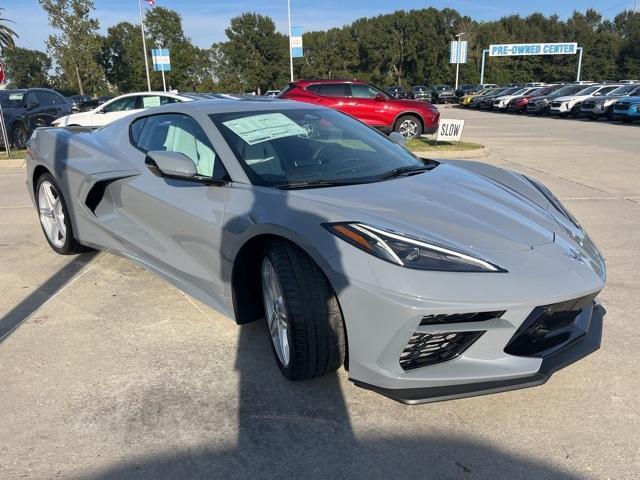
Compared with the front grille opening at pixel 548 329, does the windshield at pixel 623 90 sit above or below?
above

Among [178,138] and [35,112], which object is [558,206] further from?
[35,112]

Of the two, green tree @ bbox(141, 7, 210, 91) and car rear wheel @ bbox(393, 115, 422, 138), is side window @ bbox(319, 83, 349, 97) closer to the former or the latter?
car rear wheel @ bbox(393, 115, 422, 138)

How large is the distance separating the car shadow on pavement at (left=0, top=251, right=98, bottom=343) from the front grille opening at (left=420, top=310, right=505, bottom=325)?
2643mm

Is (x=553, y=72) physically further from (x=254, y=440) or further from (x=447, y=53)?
(x=254, y=440)

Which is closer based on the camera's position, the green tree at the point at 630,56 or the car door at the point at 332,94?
the car door at the point at 332,94

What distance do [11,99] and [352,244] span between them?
545 inches

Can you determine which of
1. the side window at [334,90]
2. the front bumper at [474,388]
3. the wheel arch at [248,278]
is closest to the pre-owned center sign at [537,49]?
the side window at [334,90]

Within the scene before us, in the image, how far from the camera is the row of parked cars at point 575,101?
21.4 meters

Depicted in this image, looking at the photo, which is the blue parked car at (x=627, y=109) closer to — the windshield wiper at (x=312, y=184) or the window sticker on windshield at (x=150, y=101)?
the window sticker on windshield at (x=150, y=101)

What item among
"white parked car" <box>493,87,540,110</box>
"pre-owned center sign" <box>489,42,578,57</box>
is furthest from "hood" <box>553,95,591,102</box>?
"pre-owned center sign" <box>489,42,578,57</box>

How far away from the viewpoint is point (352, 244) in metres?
2.29

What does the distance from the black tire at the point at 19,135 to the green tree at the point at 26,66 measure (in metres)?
98.0

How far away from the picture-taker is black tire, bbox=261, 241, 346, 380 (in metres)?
2.36

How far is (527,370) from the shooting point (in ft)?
7.29
